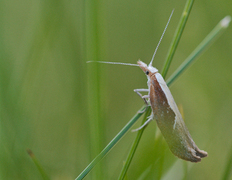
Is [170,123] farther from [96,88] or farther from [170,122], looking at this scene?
[96,88]

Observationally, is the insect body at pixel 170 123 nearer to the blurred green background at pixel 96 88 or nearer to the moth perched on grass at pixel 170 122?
the moth perched on grass at pixel 170 122

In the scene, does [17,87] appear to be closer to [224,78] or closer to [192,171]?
[192,171]

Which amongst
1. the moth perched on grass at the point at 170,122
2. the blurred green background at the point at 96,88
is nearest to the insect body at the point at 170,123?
the moth perched on grass at the point at 170,122

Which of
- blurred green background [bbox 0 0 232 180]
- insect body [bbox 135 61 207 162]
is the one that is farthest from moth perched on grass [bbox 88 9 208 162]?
blurred green background [bbox 0 0 232 180]

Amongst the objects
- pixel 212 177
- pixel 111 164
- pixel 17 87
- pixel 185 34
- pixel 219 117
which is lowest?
pixel 212 177

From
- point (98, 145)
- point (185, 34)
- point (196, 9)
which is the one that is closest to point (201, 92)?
point (185, 34)

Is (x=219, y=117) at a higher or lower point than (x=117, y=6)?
lower

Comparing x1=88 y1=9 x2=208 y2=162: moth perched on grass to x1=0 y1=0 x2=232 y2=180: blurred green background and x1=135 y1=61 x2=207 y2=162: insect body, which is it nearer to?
x1=135 y1=61 x2=207 y2=162: insect body
